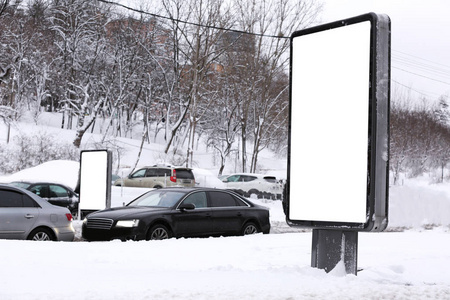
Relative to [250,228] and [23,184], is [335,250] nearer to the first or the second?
[250,228]

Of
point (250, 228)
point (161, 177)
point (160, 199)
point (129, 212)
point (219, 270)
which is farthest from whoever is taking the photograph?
point (161, 177)

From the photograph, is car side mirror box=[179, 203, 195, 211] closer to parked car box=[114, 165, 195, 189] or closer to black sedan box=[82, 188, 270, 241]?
black sedan box=[82, 188, 270, 241]

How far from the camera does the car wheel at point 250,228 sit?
52.4 feet

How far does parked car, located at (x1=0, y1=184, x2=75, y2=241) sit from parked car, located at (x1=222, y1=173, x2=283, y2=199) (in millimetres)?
24737

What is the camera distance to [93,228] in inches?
563

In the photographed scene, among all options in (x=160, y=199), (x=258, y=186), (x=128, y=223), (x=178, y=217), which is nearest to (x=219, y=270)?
(x=128, y=223)

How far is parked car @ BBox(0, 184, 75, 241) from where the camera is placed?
1276cm

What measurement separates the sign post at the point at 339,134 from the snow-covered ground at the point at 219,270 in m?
0.59

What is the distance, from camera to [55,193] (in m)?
20.9

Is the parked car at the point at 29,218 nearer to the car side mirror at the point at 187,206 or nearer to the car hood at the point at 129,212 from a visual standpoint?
the car hood at the point at 129,212

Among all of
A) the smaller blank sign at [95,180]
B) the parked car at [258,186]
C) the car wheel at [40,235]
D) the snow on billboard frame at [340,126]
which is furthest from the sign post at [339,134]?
the parked car at [258,186]

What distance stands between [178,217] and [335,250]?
690 cm

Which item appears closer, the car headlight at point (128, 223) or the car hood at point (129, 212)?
the car headlight at point (128, 223)

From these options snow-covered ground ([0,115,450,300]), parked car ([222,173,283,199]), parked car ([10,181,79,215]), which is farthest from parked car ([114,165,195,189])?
snow-covered ground ([0,115,450,300])
